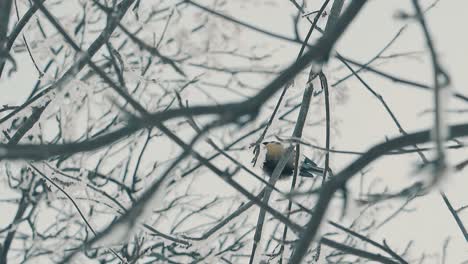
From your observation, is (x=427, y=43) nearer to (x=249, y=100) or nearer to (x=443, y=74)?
(x=443, y=74)

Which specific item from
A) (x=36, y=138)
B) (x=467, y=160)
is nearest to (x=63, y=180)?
(x=467, y=160)

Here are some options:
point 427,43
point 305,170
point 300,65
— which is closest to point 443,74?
point 427,43

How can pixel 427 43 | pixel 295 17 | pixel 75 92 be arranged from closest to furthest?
pixel 427 43
pixel 295 17
pixel 75 92

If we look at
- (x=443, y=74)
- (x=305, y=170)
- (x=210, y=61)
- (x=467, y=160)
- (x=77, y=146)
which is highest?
(x=210, y=61)

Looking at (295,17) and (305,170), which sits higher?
(305,170)

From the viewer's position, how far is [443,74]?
1.02 metres

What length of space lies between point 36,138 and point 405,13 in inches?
204

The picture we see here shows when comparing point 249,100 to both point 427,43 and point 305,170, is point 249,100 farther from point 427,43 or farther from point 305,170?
point 305,170

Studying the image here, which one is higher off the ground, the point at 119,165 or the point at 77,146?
the point at 119,165

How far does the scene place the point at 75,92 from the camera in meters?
3.14

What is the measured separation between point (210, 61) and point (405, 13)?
543 centimetres

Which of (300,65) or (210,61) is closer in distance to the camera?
(300,65)

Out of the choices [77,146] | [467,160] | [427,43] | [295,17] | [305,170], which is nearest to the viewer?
[77,146]

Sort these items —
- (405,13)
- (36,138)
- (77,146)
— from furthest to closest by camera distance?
(36,138) < (405,13) < (77,146)
